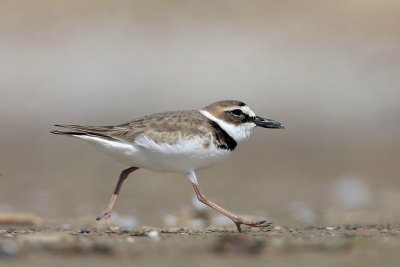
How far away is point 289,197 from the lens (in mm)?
14766

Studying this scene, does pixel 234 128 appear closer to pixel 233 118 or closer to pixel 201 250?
pixel 233 118

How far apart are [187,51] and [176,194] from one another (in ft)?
43.1

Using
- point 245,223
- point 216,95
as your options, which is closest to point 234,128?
point 245,223

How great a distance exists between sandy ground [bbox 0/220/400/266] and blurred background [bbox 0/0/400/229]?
10.7ft

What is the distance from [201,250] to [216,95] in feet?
57.4

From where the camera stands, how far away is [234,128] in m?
9.90

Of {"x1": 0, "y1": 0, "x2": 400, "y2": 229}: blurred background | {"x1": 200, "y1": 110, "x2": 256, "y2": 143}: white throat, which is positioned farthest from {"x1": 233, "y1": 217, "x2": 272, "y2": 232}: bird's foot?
{"x1": 0, "y1": 0, "x2": 400, "y2": 229}: blurred background

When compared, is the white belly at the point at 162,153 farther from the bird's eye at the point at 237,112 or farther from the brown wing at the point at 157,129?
the bird's eye at the point at 237,112

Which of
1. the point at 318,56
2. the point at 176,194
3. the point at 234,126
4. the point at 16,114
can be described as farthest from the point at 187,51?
the point at 234,126

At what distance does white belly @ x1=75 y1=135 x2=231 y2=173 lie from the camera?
9320 mm

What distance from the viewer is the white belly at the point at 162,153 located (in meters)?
9.32

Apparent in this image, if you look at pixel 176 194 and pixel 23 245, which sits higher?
pixel 176 194

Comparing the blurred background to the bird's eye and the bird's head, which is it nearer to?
the bird's head

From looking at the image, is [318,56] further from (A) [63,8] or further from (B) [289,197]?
(B) [289,197]
